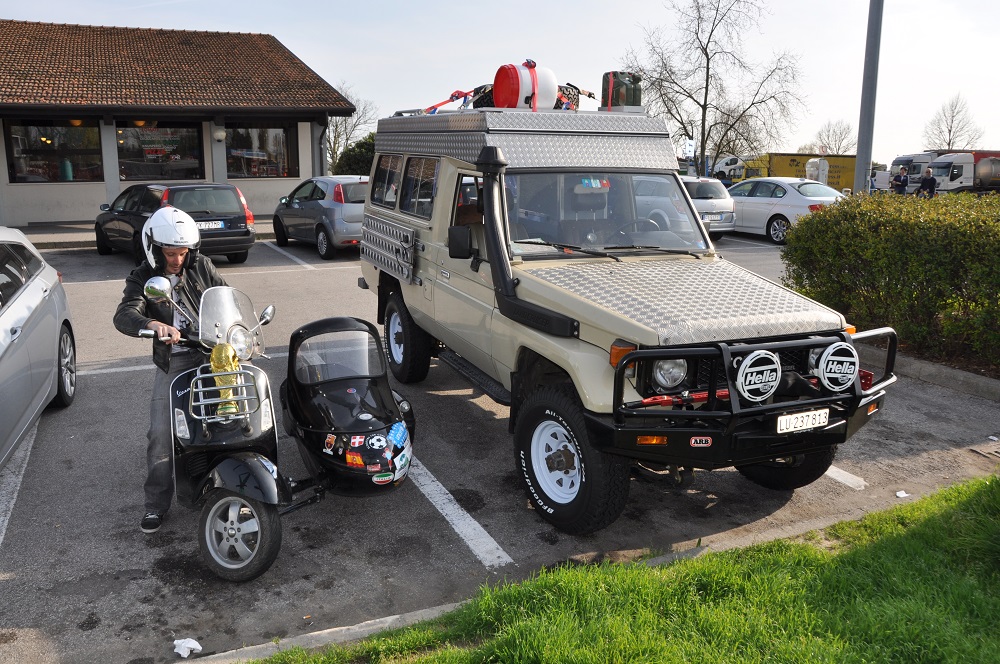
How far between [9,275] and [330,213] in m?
9.66

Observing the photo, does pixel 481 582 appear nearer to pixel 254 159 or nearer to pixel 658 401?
pixel 658 401

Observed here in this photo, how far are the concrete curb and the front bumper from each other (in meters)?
1.19

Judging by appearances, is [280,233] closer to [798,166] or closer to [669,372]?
[669,372]

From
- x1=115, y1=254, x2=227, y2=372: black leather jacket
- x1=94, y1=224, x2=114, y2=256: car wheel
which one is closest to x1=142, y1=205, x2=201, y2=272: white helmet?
x1=115, y1=254, x2=227, y2=372: black leather jacket

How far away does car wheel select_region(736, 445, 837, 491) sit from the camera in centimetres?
516

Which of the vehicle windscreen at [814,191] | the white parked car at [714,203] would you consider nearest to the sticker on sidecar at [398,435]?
Result: the white parked car at [714,203]

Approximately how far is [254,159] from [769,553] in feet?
76.1

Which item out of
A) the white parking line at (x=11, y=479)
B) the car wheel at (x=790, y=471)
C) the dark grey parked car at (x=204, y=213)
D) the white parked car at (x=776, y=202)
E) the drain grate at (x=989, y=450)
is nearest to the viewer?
the white parking line at (x=11, y=479)

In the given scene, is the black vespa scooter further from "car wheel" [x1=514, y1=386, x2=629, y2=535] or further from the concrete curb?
"car wheel" [x1=514, y1=386, x2=629, y2=535]

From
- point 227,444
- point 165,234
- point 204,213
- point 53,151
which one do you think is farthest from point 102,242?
point 227,444

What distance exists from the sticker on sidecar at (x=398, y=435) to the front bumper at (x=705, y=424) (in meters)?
1.07

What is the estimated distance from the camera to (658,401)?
426 cm

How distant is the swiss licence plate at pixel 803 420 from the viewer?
4293 mm

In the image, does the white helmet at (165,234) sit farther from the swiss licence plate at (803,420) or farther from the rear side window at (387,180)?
the swiss licence plate at (803,420)
